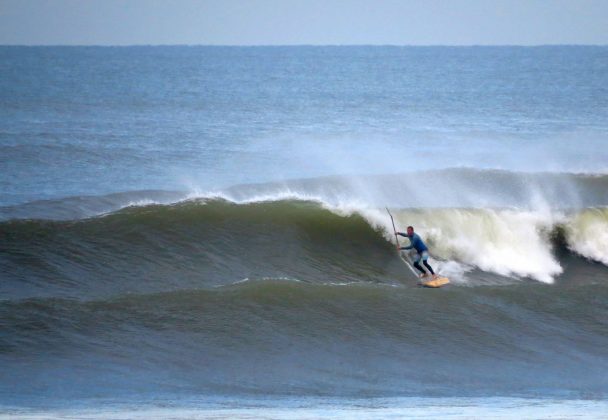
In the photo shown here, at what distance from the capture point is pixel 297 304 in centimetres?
1526

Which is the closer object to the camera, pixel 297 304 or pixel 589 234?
pixel 297 304

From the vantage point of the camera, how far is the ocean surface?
1219 cm

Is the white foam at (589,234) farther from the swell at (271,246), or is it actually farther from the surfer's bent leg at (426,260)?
the surfer's bent leg at (426,260)

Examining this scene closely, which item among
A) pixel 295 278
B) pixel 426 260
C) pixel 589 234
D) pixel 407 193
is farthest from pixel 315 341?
pixel 407 193

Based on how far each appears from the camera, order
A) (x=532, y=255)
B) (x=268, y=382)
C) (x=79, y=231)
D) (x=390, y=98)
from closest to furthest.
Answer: (x=268, y=382), (x=79, y=231), (x=532, y=255), (x=390, y=98)

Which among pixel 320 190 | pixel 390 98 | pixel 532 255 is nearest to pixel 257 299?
pixel 532 255

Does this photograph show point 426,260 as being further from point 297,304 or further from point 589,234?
point 589,234

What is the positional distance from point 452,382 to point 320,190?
40.2ft

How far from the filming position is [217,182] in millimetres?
25938

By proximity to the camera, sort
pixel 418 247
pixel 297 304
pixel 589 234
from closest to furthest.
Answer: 1. pixel 297 304
2. pixel 418 247
3. pixel 589 234

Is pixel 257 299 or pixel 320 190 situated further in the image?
pixel 320 190

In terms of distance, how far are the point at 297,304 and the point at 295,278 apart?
2.00 metres

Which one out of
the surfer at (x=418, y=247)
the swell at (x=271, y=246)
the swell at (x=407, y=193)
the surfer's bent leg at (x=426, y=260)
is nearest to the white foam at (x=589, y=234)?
the swell at (x=271, y=246)

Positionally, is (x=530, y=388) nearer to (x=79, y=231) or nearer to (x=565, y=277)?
(x=565, y=277)
